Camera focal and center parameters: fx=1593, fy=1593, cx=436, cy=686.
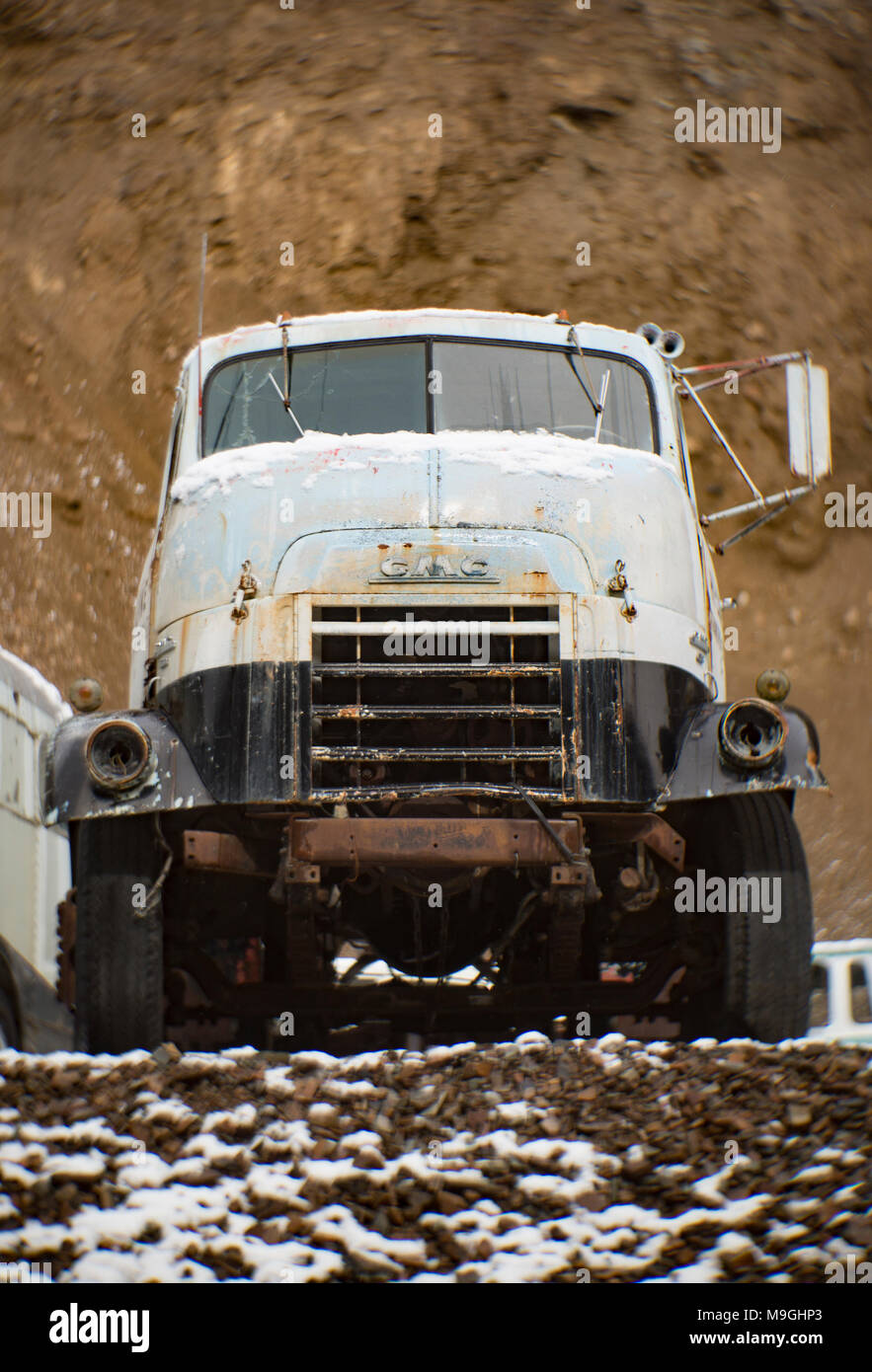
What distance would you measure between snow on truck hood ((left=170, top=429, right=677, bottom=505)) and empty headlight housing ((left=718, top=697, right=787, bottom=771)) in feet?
3.99

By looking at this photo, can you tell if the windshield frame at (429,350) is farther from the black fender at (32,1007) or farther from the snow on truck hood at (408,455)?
the black fender at (32,1007)

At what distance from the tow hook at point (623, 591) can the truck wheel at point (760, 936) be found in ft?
2.92

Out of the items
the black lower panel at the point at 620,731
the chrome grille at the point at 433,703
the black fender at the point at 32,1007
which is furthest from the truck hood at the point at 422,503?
the black fender at the point at 32,1007

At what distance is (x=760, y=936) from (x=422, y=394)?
281cm

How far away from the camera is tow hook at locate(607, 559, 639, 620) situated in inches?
255

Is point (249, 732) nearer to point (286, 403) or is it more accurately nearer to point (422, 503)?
point (422, 503)

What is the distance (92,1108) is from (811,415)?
433 centimetres

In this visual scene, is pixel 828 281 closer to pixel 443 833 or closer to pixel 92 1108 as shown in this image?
pixel 443 833

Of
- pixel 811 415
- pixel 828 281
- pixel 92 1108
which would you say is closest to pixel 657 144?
pixel 828 281

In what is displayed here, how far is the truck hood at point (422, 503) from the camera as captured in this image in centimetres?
657

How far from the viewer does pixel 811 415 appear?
7277 mm

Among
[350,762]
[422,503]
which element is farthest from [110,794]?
[422,503]

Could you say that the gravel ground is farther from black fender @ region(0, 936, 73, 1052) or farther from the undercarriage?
black fender @ region(0, 936, 73, 1052)

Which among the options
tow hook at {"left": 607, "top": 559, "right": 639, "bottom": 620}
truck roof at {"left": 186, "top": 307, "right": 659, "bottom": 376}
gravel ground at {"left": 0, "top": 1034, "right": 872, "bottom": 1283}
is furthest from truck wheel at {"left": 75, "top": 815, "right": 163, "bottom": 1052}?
truck roof at {"left": 186, "top": 307, "right": 659, "bottom": 376}
